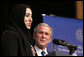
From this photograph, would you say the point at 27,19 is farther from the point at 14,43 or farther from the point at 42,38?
the point at 42,38

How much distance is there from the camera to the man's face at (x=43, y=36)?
436 centimetres

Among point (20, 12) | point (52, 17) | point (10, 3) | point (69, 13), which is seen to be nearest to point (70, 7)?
point (69, 13)

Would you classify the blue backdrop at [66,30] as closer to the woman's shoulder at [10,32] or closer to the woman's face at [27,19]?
the woman's face at [27,19]

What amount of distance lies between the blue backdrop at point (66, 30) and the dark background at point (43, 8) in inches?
39.2

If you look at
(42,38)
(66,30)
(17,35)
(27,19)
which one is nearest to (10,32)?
(17,35)

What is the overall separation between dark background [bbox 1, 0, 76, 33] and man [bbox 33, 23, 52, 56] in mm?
1641

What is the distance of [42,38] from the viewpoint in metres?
4.40

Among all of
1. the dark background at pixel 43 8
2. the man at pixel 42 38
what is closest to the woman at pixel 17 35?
the man at pixel 42 38

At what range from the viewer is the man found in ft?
14.0

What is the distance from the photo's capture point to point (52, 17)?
200 inches

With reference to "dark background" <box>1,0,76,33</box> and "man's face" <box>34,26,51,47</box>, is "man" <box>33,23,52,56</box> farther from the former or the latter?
"dark background" <box>1,0,76,33</box>

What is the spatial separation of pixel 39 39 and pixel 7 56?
4.23 feet

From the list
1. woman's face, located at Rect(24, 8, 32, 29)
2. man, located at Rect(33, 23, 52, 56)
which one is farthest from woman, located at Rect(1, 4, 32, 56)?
man, located at Rect(33, 23, 52, 56)

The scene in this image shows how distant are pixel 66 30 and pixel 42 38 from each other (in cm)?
95
